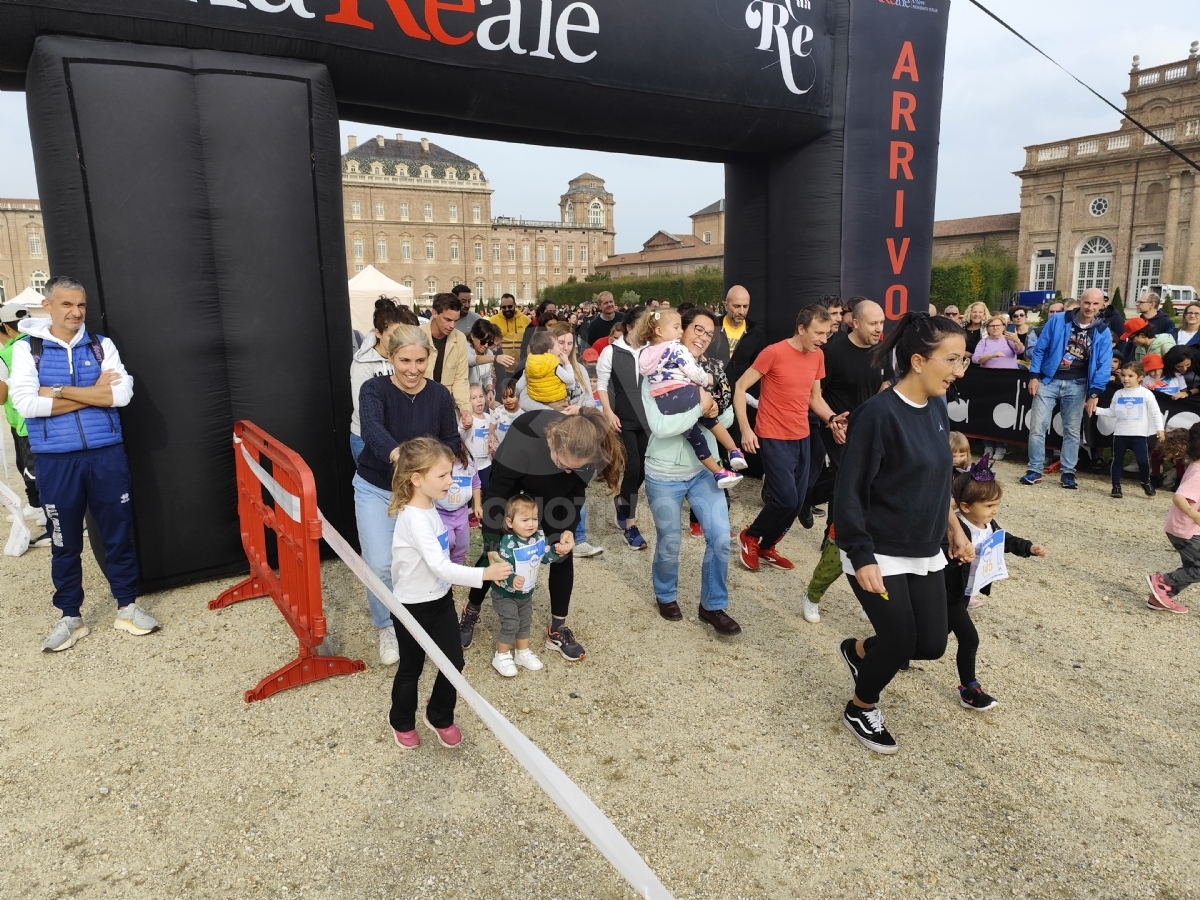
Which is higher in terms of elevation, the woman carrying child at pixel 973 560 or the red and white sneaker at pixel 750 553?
the woman carrying child at pixel 973 560

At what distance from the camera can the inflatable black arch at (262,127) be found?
4102 mm

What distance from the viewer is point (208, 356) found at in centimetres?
446

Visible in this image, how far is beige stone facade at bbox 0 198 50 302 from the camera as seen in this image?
67.8 meters

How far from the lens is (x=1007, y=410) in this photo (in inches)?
335

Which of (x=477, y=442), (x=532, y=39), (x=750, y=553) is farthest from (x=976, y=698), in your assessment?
(x=532, y=39)

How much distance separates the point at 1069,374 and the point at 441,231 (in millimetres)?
82420

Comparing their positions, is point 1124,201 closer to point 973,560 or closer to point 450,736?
point 973,560

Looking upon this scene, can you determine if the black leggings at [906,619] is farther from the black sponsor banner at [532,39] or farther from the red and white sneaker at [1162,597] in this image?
the black sponsor banner at [532,39]

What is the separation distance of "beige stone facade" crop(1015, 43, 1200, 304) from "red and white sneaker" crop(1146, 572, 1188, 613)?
4377 cm

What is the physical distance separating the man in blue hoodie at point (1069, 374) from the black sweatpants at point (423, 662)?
6.66 metres

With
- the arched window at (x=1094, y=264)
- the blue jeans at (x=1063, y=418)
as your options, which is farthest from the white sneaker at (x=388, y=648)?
the arched window at (x=1094, y=264)

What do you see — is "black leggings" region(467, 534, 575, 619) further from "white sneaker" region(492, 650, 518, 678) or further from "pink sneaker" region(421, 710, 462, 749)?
"pink sneaker" region(421, 710, 462, 749)

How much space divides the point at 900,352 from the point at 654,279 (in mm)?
60714

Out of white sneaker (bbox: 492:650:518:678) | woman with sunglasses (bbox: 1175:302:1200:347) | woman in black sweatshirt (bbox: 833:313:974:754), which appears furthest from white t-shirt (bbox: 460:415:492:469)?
woman with sunglasses (bbox: 1175:302:1200:347)
